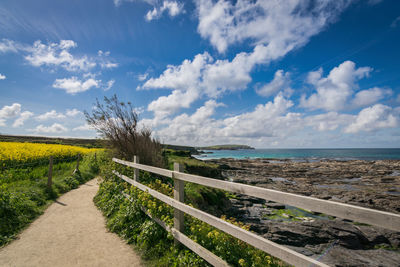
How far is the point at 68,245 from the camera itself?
4.50 meters

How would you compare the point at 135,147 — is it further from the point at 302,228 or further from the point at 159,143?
the point at 302,228

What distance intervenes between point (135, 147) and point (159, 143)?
1.81 metres

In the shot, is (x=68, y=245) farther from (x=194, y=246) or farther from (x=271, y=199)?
(x=271, y=199)

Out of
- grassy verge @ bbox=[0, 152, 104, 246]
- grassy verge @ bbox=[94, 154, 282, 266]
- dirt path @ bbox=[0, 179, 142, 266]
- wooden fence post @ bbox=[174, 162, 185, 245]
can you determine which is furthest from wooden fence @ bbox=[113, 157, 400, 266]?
grassy verge @ bbox=[0, 152, 104, 246]

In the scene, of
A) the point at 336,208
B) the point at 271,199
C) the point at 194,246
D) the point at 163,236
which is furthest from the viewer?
the point at 163,236

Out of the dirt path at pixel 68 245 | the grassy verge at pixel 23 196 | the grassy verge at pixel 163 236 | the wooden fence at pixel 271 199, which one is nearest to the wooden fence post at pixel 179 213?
the wooden fence at pixel 271 199

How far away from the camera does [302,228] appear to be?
9.48 metres

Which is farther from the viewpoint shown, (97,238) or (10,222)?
(10,222)

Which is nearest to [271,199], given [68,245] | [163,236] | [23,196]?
[163,236]

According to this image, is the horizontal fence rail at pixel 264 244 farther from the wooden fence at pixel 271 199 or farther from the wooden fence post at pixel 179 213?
the wooden fence post at pixel 179 213

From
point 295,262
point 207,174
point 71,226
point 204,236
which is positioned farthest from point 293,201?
point 207,174

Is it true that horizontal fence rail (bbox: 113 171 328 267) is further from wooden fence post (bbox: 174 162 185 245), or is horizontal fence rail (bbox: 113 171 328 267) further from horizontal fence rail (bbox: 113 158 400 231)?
horizontal fence rail (bbox: 113 158 400 231)

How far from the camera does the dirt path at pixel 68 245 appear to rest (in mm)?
3885

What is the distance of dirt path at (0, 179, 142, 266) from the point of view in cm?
388
